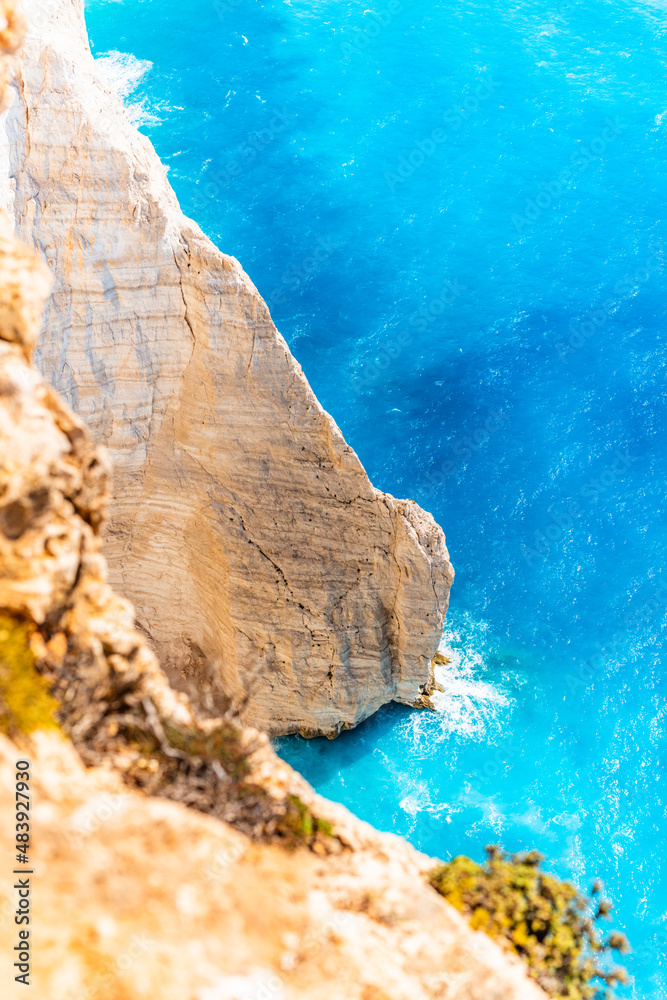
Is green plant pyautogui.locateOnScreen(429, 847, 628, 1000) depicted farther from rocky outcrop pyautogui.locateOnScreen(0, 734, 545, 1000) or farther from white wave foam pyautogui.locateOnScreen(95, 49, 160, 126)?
white wave foam pyautogui.locateOnScreen(95, 49, 160, 126)

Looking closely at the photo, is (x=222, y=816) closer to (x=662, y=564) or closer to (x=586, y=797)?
(x=586, y=797)

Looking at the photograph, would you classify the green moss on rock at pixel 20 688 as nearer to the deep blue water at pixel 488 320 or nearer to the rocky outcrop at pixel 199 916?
the rocky outcrop at pixel 199 916

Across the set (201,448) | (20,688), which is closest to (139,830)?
(20,688)

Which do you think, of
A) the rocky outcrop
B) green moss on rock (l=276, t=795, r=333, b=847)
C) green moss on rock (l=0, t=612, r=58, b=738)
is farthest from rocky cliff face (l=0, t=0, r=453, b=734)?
the rocky outcrop

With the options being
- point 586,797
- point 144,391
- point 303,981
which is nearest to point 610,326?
point 586,797

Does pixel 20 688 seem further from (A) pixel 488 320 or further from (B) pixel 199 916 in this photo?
(A) pixel 488 320
